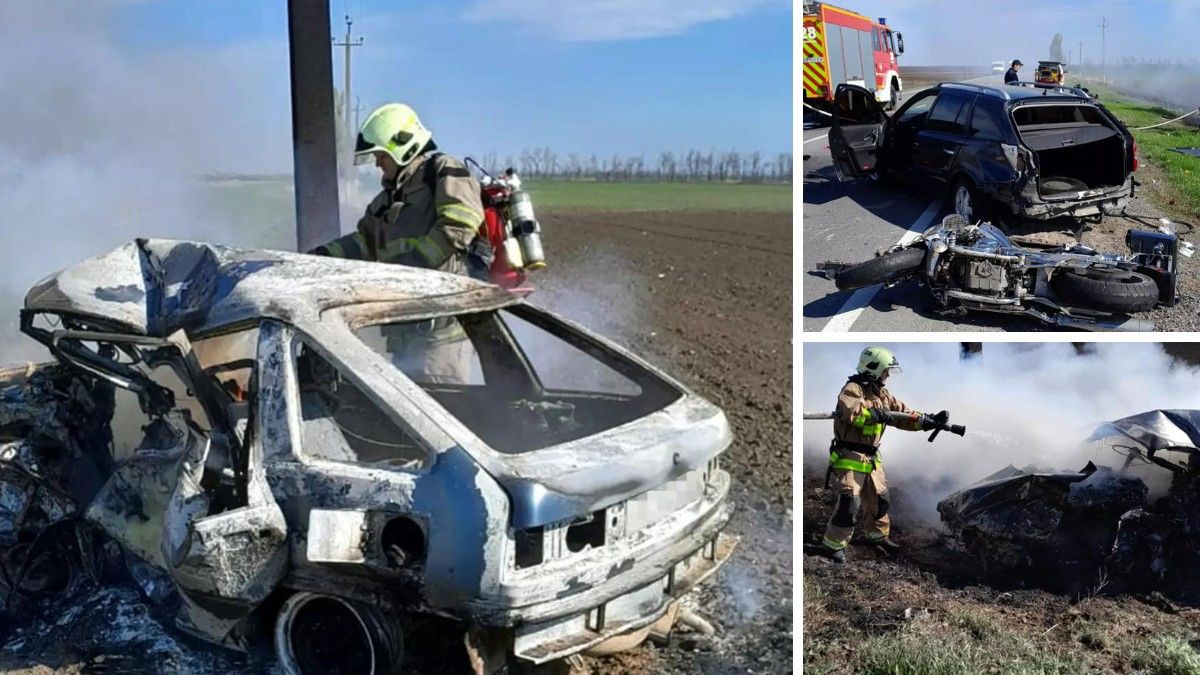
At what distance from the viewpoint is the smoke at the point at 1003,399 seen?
5.01 meters

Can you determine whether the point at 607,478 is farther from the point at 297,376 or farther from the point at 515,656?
the point at 297,376

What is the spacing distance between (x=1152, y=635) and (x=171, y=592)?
13.4 ft

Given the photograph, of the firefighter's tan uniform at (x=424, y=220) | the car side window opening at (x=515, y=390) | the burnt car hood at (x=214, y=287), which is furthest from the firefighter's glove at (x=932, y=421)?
the firefighter's tan uniform at (x=424, y=220)

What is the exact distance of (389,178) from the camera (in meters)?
5.70

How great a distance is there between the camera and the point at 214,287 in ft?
13.9

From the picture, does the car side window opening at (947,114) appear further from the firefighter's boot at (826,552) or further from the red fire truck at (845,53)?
the firefighter's boot at (826,552)

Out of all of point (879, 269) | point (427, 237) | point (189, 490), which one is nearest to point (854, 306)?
point (879, 269)

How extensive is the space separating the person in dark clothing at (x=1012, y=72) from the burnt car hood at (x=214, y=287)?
9.26 ft

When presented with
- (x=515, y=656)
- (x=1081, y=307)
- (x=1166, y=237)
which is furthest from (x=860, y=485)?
(x=515, y=656)

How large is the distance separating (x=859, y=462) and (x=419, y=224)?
95.4 inches

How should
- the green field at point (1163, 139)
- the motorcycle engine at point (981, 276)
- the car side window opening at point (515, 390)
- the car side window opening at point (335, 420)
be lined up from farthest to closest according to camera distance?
the green field at point (1163, 139) < the motorcycle engine at point (981, 276) < the car side window opening at point (515, 390) < the car side window opening at point (335, 420)

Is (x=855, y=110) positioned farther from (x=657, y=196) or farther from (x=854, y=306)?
(x=657, y=196)

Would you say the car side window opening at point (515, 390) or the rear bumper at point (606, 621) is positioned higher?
the car side window opening at point (515, 390)

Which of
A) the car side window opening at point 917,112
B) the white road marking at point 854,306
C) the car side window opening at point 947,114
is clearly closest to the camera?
the white road marking at point 854,306
